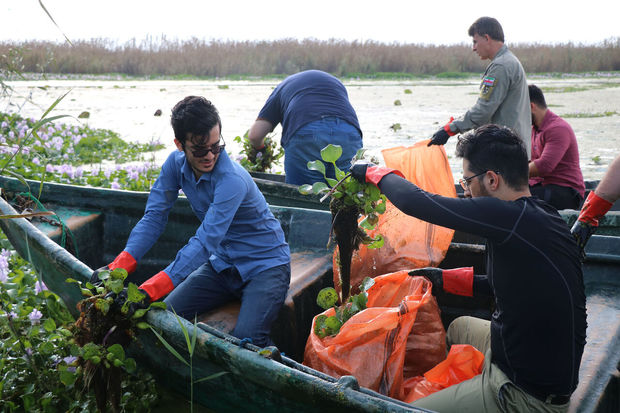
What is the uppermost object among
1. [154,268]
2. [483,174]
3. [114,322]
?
[483,174]

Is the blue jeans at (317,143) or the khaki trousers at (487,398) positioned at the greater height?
the blue jeans at (317,143)

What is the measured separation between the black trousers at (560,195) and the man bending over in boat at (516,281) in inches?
95.6

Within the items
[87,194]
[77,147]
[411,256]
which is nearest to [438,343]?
[411,256]

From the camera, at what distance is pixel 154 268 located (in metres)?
3.65

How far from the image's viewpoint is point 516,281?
1.81 metres

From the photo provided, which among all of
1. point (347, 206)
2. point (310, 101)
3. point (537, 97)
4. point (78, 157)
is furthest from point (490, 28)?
point (78, 157)

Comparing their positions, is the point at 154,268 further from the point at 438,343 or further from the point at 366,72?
the point at 366,72

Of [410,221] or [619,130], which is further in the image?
[619,130]

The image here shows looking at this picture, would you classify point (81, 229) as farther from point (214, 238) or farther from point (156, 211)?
point (214, 238)

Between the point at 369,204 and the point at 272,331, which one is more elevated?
the point at 369,204

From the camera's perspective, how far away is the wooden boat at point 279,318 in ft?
6.15

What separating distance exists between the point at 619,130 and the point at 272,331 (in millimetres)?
A: 10419

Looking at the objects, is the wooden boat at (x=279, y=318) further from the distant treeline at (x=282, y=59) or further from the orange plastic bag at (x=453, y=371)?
the distant treeline at (x=282, y=59)

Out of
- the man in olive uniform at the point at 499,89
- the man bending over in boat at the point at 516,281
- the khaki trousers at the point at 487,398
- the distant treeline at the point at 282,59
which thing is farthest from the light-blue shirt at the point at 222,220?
the distant treeline at the point at 282,59
